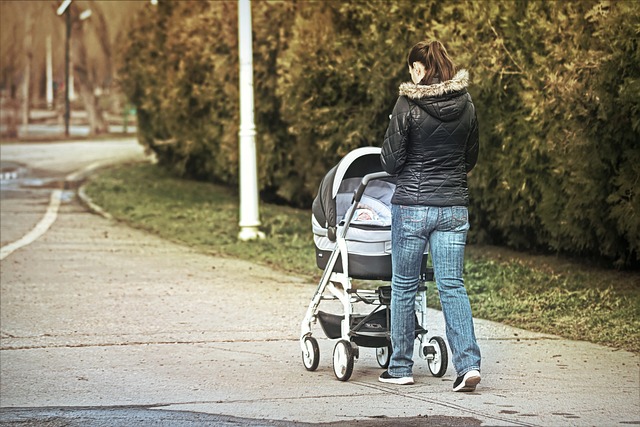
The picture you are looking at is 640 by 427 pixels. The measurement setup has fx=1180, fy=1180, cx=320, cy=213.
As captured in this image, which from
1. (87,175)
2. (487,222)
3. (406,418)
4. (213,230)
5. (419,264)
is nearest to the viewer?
(406,418)

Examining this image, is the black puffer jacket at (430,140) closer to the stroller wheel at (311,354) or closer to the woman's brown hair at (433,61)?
the woman's brown hair at (433,61)

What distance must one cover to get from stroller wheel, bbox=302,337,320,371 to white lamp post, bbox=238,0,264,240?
7.23m

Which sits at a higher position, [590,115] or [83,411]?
[590,115]

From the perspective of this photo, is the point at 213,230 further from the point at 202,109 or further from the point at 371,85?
the point at 202,109

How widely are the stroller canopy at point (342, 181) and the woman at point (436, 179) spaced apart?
55 centimetres

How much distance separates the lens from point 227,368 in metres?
7.54

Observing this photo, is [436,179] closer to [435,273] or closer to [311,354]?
[435,273]

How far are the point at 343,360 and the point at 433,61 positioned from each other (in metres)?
1.85

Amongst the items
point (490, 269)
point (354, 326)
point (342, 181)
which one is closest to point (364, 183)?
point (342, 181)

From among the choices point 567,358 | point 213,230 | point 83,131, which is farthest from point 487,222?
point 83,131

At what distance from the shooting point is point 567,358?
7762 millimetres

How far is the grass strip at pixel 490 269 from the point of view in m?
9.11

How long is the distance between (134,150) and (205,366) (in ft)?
105

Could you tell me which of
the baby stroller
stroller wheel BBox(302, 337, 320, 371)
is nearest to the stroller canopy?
the baby stroller
